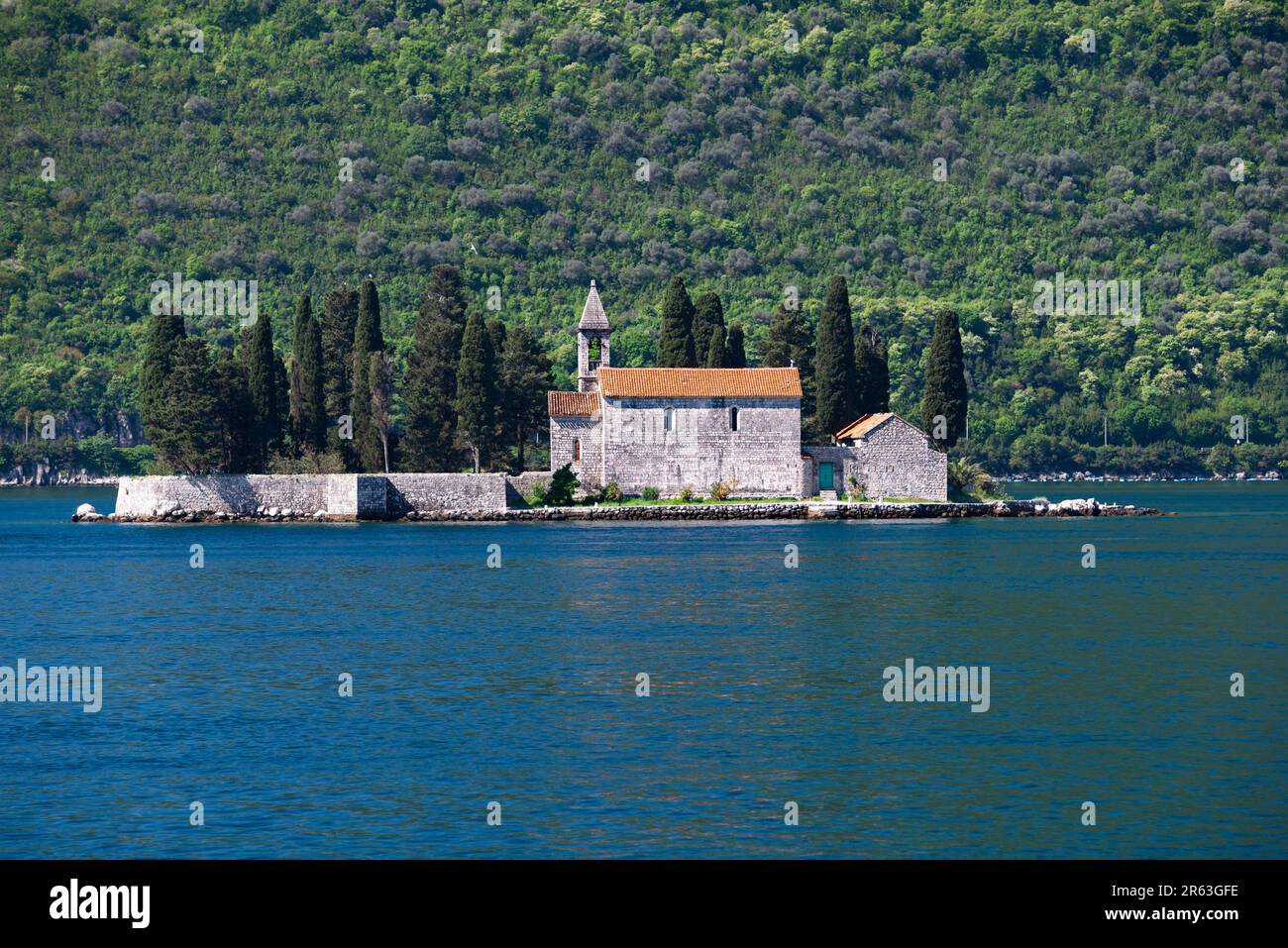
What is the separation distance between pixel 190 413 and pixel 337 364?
8.47m

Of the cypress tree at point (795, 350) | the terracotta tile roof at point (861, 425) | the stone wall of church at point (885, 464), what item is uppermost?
the cypress tree at point (795, 350)

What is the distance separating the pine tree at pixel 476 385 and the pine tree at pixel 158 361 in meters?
14.0

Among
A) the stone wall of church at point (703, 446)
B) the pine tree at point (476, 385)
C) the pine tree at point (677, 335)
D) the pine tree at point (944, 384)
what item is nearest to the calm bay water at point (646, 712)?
the pine tree at point (476, 385)

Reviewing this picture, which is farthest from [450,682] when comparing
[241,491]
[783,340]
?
[783,340]

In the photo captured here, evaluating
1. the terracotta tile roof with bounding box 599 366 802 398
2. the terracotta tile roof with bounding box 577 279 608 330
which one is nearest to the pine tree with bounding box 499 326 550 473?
the terracotta tile roof with bounding box 577 279 608 330

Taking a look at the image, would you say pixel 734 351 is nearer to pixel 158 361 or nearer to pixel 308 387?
pixel 308 387

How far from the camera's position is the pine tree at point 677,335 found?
91.4m

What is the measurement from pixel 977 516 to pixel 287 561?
38.7 metres

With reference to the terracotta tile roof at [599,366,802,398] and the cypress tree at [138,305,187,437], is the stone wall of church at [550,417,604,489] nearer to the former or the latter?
the terracotta tile roof at [599,366,802,398]

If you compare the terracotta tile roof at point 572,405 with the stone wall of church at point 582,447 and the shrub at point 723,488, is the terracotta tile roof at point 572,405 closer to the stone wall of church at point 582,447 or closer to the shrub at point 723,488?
the stone wall of church at point 582,447

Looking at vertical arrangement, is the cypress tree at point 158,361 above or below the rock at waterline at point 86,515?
above

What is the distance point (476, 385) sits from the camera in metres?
84.0

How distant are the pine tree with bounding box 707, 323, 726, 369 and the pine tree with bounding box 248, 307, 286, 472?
68.6ft

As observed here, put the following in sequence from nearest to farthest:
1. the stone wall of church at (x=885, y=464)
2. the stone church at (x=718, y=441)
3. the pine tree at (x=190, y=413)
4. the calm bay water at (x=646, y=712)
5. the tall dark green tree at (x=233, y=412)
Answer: the calm bay water at (x=646, y=712) < the pine tree at (x=190, y=413) < the stone church at (x=718, y=441) < the tall dark green tree at (x=233, y=412) < the stone wall of church at (x=885, y=464)
